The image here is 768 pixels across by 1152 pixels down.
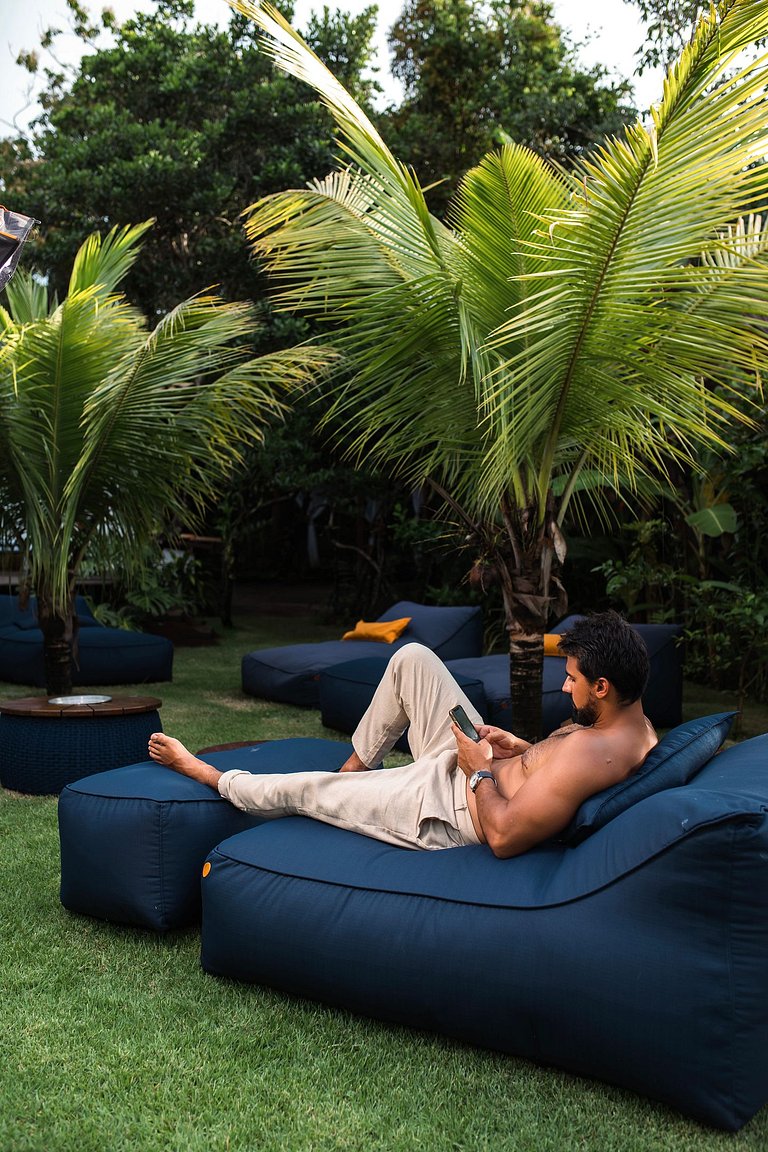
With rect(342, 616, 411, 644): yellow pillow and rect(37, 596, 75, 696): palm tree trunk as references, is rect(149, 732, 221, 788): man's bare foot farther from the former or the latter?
rect(342, 616, 411, 644): yellow pillow

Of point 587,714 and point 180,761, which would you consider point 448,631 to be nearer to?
point 180,761

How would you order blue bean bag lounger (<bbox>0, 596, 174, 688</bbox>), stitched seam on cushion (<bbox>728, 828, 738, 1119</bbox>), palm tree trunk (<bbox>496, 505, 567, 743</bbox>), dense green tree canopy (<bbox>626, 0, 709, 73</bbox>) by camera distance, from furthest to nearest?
1. dense green tree canopy (<bbox>626, 0, 709, 73</bbox>)
2. blue bean bag lounger (<bbox>0, 596, 174, 688</bbox>)
3. palm tree trunk (<bbox>496, 505, 567, 743</bbox>)
4. stitched seam on cushion (<bbox>728, 828, 738, 1119</bbox>)

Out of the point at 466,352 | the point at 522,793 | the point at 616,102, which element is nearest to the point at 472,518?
the point at 466,352

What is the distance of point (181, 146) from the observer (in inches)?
395

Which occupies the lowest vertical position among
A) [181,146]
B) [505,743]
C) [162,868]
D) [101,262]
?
[162,868]

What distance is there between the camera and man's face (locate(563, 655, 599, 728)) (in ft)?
8.00

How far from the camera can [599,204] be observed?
10.9 ft

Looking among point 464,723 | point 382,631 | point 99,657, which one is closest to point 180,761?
point 464,723

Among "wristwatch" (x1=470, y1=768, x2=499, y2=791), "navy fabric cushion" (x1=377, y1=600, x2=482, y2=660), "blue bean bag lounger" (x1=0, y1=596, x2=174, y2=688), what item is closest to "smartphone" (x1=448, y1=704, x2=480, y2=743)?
"wristwatch" (x1=470, y1=768, x2=499, y2=791)

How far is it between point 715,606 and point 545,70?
7273 millimetres

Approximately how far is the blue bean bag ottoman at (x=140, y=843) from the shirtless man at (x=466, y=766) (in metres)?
0.11

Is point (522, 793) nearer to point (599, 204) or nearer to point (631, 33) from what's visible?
point (599, 204)

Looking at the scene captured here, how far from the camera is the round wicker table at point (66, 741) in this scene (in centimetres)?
434

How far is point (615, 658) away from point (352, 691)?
12.2 feet
